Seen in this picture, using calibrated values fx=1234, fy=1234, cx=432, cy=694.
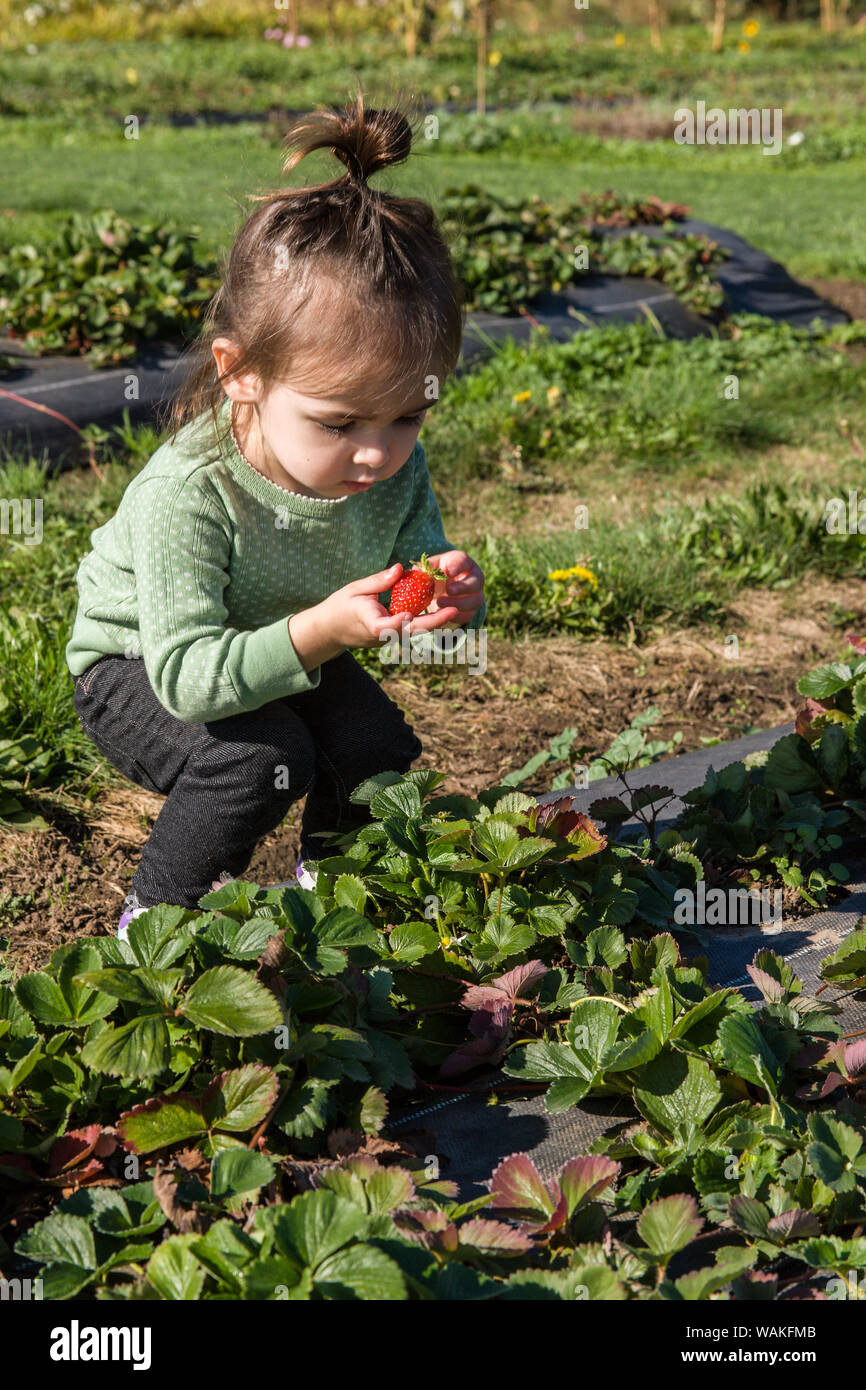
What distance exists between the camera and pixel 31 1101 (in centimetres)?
154

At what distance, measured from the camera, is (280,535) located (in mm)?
2283

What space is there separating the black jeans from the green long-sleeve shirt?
0.11 metres

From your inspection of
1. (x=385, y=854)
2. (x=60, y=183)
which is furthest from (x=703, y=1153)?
(x=60, y=183)

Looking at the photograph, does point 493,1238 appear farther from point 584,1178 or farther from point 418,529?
point 418,529

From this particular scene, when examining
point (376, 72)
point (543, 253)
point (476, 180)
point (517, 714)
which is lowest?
point (517, 714)

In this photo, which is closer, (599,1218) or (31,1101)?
(599,1218)

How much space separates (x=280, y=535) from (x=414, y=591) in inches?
16.2

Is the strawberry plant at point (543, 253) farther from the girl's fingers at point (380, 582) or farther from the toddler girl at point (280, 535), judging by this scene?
the girl's fingers at point (380, 582)

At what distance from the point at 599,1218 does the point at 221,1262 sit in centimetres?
44

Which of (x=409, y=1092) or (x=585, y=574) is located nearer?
(x=409, y=1092)

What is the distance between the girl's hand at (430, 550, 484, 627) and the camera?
2080mm

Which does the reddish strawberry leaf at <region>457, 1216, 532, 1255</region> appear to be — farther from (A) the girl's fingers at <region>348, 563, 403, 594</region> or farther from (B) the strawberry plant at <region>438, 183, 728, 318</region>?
(B) the strawberry plant at <region>438, 183, 728, 318</region>

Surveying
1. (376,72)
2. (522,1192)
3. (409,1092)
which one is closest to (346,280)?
(409,1092)

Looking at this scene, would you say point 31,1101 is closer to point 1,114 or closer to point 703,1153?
point 703,1153
